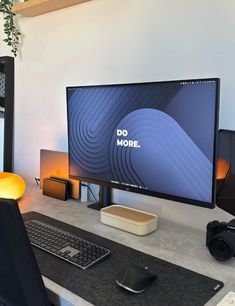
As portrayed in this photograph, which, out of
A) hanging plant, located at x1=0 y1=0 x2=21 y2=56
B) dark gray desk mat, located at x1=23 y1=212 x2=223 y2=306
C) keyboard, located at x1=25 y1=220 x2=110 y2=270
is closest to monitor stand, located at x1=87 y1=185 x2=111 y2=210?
keyboard, located at x1=25 y1=220 x2=110 y2=270

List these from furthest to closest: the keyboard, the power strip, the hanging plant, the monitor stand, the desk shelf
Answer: the hanging plant
the desk shelf
the monitor stand
the keyboard
the power strip

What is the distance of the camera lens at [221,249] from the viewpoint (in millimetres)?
1057

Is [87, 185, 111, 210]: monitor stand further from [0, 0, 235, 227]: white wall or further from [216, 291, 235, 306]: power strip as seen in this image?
[216, 291, 235, 306]: power strip

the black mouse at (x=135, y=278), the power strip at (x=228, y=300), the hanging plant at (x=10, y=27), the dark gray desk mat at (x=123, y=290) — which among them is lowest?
the power strip at (x=228, y=300)

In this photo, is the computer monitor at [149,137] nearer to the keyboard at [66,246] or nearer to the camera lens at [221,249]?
the camera lens at [221,249]

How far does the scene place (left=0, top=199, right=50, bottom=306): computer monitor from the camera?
2.34 feet

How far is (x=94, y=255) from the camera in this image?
1064 mm

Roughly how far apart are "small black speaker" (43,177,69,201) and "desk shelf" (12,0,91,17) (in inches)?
35.0

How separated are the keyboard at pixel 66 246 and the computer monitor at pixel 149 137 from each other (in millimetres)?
305

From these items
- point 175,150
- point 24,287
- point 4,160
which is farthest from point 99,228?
point 4,160

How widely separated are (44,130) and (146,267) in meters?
1.20

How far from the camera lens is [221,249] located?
1.07 metres

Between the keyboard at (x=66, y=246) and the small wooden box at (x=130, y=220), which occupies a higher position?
the small wooden box at (x=130, y=220)

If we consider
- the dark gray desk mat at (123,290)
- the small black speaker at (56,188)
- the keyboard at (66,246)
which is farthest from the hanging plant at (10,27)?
the dark gray desk mat at (123,290)
